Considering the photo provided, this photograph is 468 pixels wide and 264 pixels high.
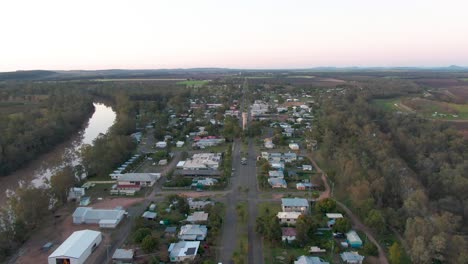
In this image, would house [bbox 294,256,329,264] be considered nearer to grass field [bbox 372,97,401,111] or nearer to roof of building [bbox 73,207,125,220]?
roof of building [bbox 73,207,125,220]

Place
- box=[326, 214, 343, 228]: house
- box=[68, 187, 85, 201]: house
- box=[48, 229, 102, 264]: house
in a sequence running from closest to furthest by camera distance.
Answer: box=[48, 229, 102, 264]: house < box=[326, 214, 343, 228]: house < box=[68, 187, 85, 201]: house

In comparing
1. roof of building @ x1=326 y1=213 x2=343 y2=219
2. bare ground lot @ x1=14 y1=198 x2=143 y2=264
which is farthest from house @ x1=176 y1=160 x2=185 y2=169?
roof of building @ x1=326 y1=213 x2=343 y2=219

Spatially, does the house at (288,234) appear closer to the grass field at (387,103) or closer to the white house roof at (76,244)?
the white house roof at (76,244)

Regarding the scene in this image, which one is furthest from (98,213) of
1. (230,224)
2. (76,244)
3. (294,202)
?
(294,202)

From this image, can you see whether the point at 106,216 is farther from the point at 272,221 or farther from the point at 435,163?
the point at 435,163

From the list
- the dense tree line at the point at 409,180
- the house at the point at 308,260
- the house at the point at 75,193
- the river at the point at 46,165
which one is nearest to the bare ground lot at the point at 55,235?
the house at the point at 75,193

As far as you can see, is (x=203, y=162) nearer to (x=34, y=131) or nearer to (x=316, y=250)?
(x=316, y=250)

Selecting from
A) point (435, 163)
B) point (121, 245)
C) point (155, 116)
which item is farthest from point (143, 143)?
point (435, 163)
